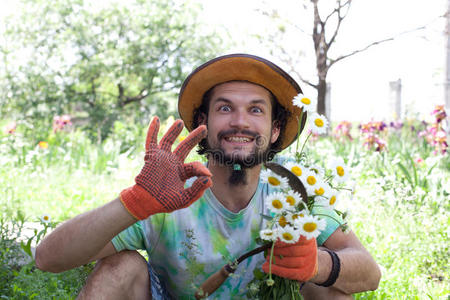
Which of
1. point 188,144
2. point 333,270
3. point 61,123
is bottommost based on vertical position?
point 333,270

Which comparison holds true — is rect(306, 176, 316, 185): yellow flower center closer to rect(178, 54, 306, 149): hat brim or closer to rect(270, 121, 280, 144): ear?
rect(178, 54, 306, 149): hat brim

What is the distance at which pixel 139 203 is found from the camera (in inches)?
55.6

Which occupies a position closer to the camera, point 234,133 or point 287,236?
point 287,236

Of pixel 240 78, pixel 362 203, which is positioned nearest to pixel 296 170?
pixel 240 78

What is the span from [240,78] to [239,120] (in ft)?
0.85

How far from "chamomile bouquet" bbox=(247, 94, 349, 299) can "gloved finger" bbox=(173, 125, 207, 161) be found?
273mm

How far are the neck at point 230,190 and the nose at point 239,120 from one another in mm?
208

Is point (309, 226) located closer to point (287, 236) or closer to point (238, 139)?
point (287, 236)

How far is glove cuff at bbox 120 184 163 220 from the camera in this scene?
1.40 metres

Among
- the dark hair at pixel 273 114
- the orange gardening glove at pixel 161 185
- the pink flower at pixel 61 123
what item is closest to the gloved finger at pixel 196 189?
the orange gardening glove at pixel 161 185

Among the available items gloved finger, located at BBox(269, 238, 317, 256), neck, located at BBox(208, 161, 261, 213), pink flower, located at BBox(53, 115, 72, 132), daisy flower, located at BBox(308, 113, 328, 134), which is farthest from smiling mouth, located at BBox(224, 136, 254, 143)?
pink flower, located at BBox(53, 115, 72, 132)

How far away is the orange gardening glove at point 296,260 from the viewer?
4.95ft

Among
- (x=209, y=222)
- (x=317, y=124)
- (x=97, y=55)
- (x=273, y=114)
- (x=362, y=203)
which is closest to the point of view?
(x=317, y=124)

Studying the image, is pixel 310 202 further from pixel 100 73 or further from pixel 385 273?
pixel 100 73
